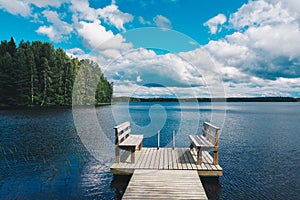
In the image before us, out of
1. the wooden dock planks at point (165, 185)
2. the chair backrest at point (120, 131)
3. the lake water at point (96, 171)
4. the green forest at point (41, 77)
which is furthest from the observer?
the green forest at point (41, 77)

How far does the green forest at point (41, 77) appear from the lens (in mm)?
41375

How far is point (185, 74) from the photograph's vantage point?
10.9 meters

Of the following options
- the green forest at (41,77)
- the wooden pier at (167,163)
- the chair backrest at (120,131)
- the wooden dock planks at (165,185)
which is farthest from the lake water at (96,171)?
the green forest at (41,77)

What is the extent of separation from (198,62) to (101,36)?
472 centimetres

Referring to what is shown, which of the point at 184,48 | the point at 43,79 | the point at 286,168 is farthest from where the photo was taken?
the point at 43,79

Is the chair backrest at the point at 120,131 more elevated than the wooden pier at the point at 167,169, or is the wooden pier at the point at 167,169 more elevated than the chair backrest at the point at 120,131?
the chair backrest at the point at 120,131

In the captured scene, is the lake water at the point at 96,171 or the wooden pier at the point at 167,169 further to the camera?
the lake water at the point at 96,171

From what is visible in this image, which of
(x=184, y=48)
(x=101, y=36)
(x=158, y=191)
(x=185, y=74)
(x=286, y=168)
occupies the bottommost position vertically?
(x=286, y=168)

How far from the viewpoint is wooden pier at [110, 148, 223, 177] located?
24.0ft

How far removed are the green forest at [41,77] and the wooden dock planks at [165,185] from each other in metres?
32.2

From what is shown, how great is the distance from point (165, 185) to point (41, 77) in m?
44.4

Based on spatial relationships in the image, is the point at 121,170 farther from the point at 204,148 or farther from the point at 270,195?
the point at 270,195

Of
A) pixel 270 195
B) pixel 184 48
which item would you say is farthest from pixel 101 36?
pixel 270 195

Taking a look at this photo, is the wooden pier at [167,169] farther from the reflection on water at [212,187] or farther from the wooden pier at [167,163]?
the reflection on water at [212,187]
